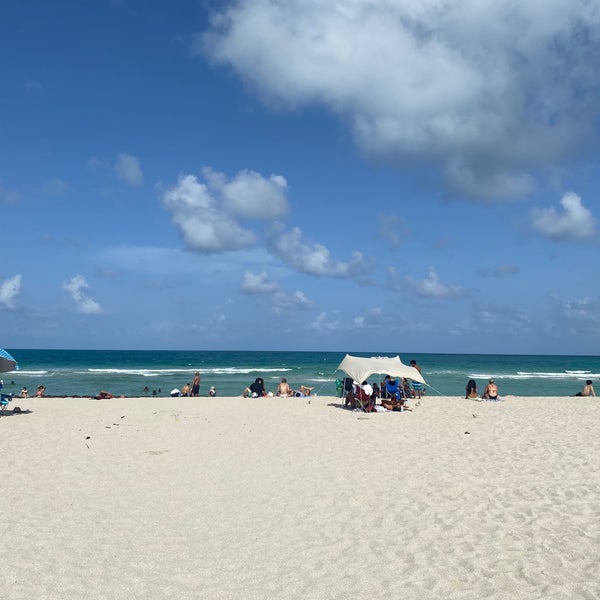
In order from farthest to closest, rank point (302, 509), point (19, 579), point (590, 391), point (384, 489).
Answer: point (590, 391)
point (384, 489)
point (302, 509)
point (19, 579)

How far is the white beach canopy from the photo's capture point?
18875 millimetres

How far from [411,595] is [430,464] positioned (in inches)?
208

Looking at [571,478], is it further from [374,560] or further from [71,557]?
[71,557]

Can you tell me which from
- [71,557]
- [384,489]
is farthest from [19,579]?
[384,489]

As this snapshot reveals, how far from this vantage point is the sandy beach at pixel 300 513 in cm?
527

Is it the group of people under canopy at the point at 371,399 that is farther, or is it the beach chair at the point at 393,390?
the beach chair at the point at 393,390

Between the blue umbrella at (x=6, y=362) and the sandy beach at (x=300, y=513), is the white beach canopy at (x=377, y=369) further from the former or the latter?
the blue umbrella at (x=6, y=362)

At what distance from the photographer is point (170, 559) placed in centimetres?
589

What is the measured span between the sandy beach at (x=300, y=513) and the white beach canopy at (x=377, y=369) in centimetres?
490

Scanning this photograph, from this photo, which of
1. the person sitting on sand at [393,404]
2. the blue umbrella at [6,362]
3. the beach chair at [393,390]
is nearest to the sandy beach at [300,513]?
the blue umbrella at [6,362]

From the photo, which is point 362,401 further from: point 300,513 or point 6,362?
point 6,362

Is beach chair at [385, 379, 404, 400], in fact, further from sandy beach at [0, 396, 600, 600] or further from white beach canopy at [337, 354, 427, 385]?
sandy beach at [0, 396, 600, 600]

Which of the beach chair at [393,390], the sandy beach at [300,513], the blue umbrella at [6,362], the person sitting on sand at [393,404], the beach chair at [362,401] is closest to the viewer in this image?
the sandy beach at [300,513]

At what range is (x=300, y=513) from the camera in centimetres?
738
